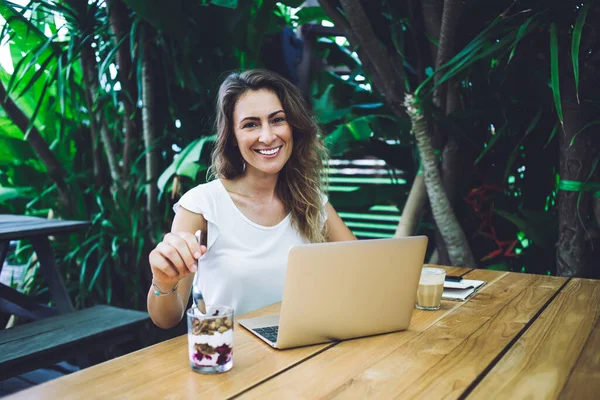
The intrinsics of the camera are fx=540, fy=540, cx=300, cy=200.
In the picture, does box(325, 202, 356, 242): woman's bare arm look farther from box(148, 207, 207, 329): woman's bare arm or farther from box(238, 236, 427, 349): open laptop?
box(238, 236, 427, 349): open laptop

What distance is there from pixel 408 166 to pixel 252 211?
4.75ft

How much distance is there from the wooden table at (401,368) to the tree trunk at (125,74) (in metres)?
2.22

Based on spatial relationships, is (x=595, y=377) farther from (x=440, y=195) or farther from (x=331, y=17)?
(x=331, y=17)

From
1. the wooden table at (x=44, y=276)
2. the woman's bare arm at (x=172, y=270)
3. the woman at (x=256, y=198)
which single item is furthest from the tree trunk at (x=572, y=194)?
the wooden table at (x=44, y=276)

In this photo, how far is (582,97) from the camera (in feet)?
6.34

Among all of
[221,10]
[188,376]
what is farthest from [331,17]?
[188,376]

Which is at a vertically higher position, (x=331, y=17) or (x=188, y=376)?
(x=331, y=17)

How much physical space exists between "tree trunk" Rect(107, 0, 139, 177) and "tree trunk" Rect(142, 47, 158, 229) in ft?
0.38

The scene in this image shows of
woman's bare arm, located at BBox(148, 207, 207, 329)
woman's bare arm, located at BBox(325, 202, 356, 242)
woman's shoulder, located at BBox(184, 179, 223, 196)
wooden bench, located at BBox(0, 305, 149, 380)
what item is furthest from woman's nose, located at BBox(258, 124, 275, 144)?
wooden bench, located at BBox(0, 305, 149, 380)

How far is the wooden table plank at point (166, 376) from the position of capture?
78cm

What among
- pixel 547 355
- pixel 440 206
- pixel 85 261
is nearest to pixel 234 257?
pixel 547 355

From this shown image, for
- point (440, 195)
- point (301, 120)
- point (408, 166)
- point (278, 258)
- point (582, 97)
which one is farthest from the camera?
point (408, 166)

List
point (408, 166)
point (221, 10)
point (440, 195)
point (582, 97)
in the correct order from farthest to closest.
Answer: point (408, 166)
point (221, 10)
point (440, 195)
point (582, 97)

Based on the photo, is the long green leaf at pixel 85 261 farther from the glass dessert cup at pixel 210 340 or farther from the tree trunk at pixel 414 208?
the glass dessert cup at pixel 210 340
